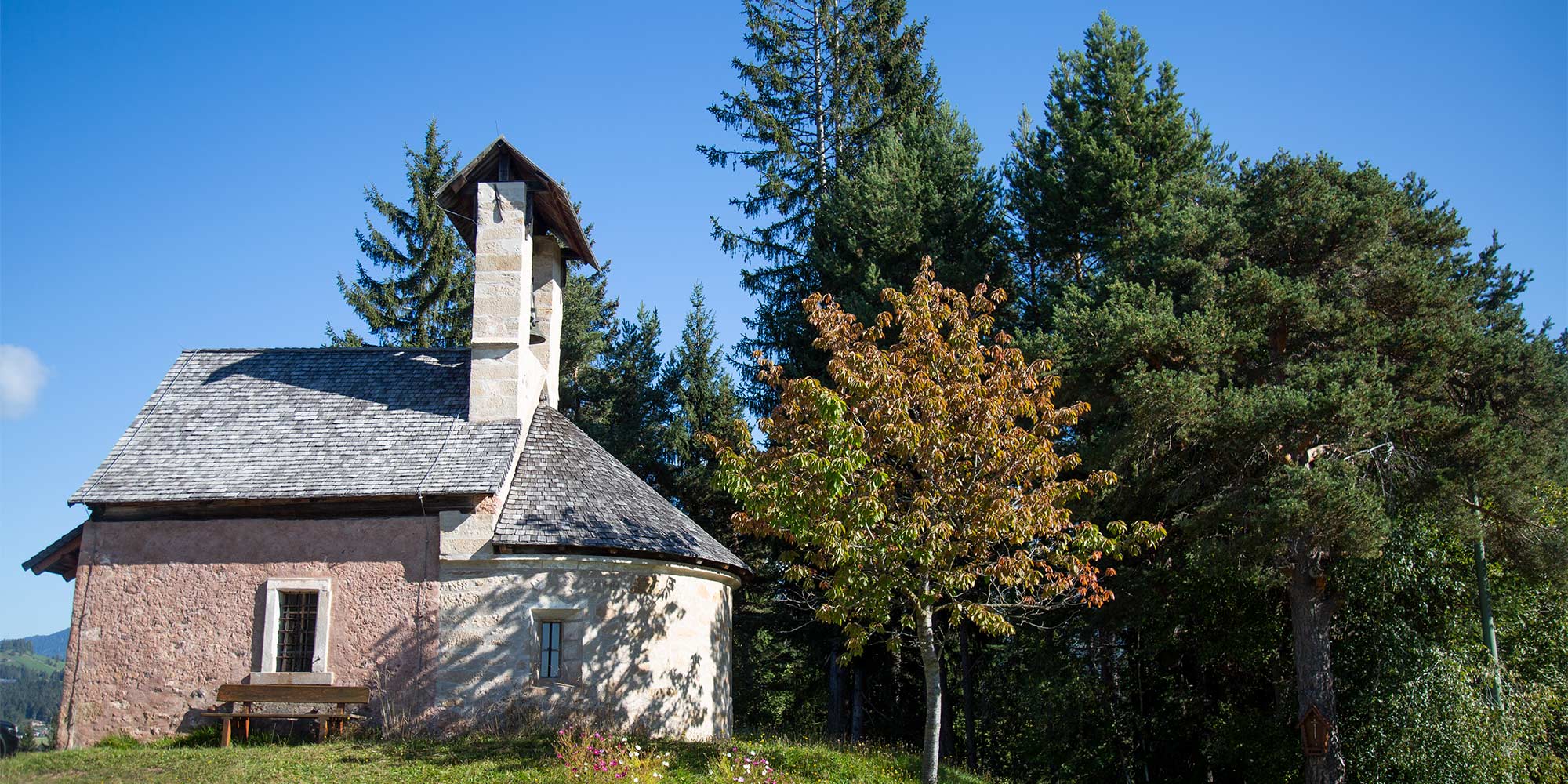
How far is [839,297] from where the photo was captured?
23.9 m

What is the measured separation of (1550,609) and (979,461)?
12.7 m

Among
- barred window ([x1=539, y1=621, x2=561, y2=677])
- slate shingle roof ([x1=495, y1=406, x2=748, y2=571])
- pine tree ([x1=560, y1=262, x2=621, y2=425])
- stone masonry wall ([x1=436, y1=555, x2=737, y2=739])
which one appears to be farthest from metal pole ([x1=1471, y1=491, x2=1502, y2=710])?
pine tree ([x1=560, y1=262, x2=621, y2=425])

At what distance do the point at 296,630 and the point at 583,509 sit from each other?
4.49 m

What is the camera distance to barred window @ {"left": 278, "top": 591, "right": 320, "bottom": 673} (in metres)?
15.3

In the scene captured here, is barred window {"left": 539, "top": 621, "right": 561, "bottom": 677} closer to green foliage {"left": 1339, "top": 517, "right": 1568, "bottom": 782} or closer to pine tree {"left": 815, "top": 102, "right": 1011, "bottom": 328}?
pine tree {"left": 815, "top": 102, "right": 1011, "bottom": 328}

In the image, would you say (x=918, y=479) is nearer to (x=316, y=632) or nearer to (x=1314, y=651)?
(x=1314, y=651)

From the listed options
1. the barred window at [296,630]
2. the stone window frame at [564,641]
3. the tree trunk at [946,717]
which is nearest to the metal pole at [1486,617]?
the tree trunk at [946,717]

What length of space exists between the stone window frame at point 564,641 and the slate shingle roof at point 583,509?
3.21 ft

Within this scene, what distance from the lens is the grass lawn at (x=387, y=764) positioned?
1212cm

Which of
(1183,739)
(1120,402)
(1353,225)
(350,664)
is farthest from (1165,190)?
(350,664)

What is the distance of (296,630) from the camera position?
1535 centimetres

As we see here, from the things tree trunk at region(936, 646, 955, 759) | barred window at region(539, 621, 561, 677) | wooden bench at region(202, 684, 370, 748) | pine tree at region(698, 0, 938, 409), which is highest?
pine tree at region(698, 0, 938, 409)

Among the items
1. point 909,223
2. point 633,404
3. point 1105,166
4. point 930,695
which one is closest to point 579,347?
point 633,404

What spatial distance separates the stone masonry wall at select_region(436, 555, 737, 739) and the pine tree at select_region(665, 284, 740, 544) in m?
10.7
